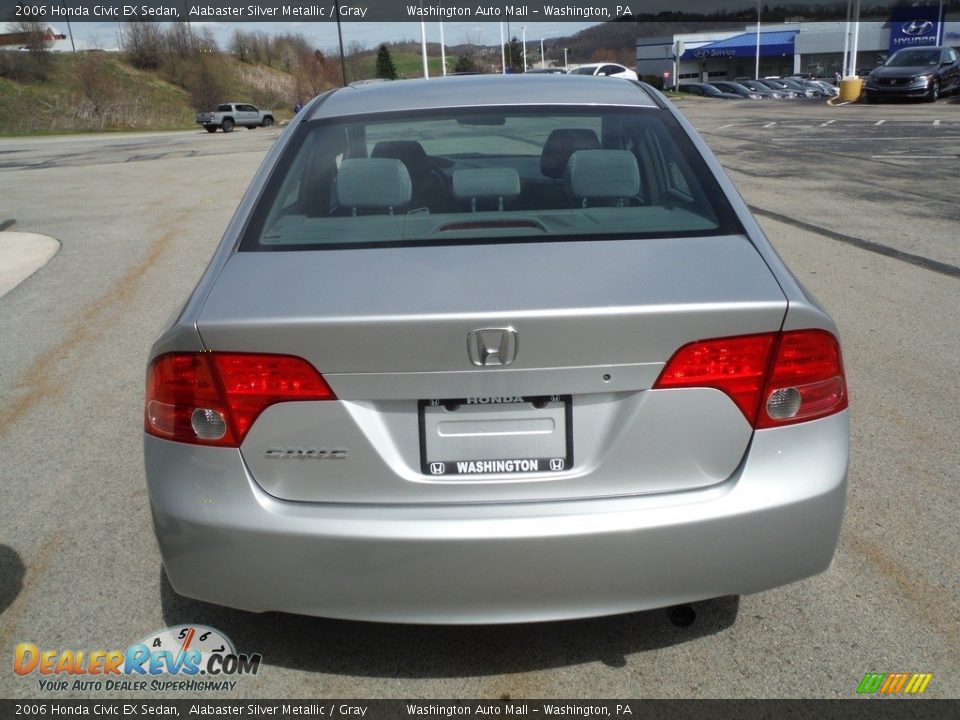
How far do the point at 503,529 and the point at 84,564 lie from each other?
1.90 metres

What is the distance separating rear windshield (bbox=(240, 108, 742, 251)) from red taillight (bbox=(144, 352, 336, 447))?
0.52m

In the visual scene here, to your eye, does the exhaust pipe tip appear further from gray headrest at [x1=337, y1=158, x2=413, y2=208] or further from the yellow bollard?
the yellow bollard

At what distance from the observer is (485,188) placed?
3121mm

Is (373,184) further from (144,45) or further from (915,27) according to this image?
(144,45)

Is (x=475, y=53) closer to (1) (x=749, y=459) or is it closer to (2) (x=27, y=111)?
(2) (x=27, y=111)

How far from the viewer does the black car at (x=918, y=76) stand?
91.7 ft

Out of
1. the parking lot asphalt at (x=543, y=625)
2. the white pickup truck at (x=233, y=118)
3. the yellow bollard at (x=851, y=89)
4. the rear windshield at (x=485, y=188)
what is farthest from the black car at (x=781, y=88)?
the rear windshield at (x=485, y=188)

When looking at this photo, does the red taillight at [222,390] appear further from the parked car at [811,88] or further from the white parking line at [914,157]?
the parked car at [811,88]

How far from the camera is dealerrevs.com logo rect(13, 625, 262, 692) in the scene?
2758mm

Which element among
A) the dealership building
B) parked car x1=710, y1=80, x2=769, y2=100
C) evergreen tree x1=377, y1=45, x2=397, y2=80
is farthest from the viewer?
evergreen tree x1=377, y1=45, x2=397, y2=80

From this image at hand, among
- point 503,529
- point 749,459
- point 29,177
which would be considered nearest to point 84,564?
point 503,529

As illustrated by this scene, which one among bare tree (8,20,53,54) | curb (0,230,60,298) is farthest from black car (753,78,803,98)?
bare tree (8,20,53,54)

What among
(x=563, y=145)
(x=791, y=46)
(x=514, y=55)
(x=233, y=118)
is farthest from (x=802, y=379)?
(x=514, y=55)

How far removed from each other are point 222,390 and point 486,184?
122cm
